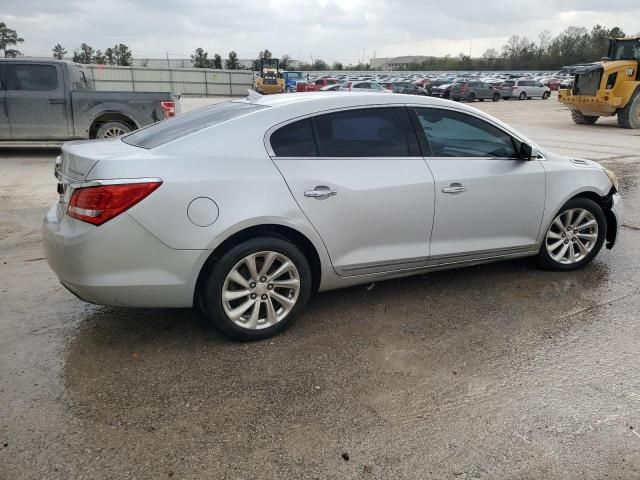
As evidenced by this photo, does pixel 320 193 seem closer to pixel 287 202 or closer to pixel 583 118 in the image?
pixel 287 202

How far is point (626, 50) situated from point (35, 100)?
18.8 m

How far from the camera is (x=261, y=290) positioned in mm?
3604

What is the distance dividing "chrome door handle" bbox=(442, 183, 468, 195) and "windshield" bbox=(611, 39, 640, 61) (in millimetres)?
18774

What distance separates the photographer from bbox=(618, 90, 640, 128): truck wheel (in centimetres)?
1927

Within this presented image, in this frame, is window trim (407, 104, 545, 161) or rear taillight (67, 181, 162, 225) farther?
window trim (407, 104, 545, 161)

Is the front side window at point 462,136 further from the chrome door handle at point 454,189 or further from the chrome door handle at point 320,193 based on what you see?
the chrome door handle at point 320,193

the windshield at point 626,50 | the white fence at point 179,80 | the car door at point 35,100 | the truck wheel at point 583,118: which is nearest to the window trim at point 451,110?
the car door at point 35,100

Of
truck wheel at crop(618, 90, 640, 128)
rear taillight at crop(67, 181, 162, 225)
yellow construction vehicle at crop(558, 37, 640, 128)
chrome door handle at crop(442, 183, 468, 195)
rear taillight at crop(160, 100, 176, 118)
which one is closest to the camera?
rear taillight at crop(67, 181, 162, 225)

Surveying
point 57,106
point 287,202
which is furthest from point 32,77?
point 287,202

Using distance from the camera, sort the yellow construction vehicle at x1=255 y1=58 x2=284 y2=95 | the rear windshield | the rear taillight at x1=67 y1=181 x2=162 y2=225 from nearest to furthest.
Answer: the rear taillight at x1=67 y1=181 x2=162 y2=225 → the rear windshield → the yellow construction vehicle at x1=255 y1=58 x2=284 y2=95

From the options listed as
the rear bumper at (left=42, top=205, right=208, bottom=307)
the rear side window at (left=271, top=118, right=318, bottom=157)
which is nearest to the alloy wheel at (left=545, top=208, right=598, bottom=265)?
the rear side window at (left=271, top=118, right=318, bottom=157)

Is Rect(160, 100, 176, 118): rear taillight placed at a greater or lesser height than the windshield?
lesser

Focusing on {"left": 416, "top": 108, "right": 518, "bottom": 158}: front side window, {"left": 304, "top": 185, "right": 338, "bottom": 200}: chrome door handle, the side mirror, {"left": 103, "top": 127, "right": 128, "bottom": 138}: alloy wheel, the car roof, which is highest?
the car roof

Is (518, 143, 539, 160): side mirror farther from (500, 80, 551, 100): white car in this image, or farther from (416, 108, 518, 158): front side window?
(500, 80, 551, 100): white car
